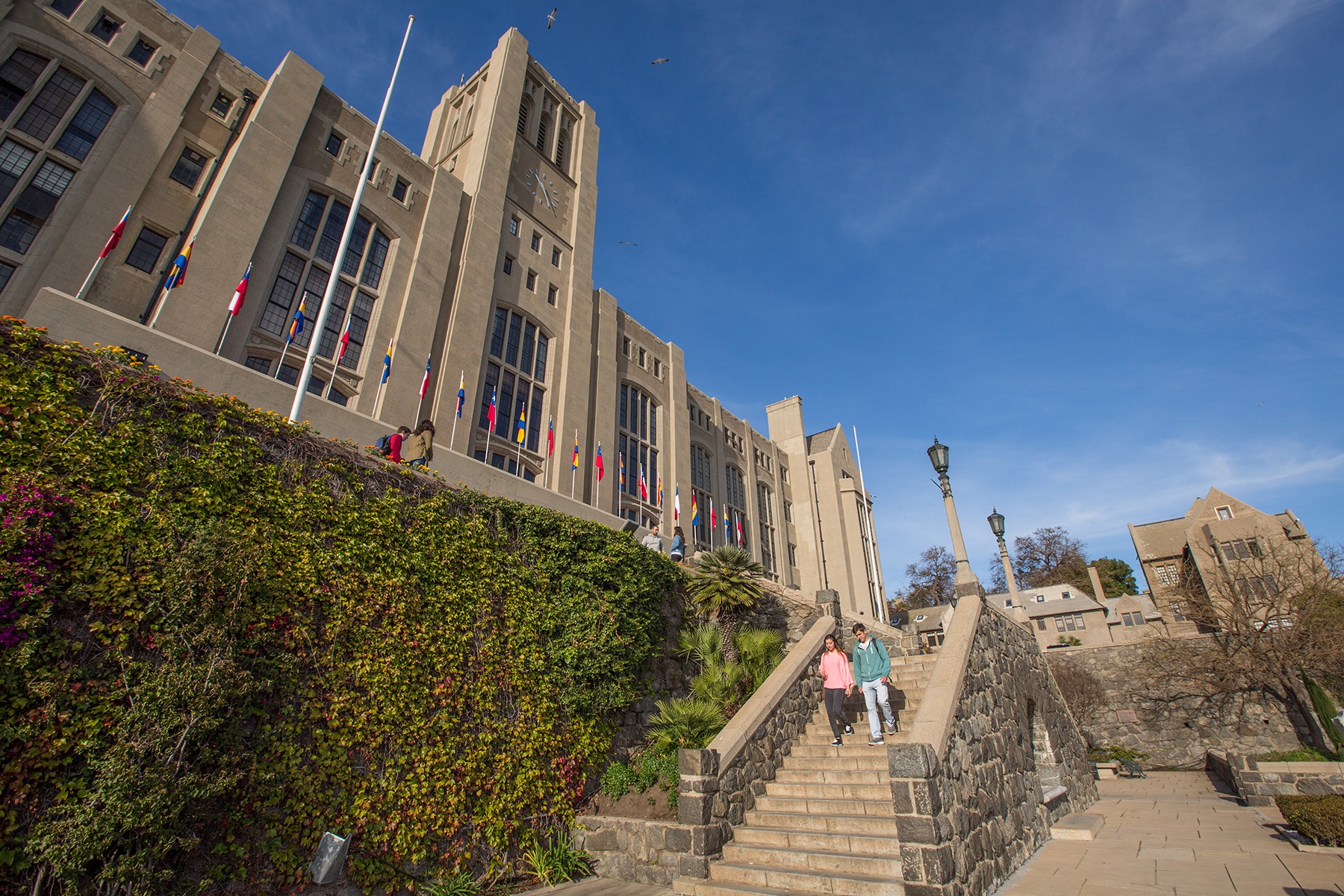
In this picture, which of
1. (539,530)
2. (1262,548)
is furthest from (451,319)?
(1262,548)

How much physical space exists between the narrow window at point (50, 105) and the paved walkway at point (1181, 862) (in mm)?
28456

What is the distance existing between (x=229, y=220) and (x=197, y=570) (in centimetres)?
1688

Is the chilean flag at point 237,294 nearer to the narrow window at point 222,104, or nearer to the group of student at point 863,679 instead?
the narrow window at point 222,104

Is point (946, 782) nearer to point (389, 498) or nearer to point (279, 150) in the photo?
point (389, 498)

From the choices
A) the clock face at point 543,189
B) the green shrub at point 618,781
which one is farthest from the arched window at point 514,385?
the green shrub at point 618,781

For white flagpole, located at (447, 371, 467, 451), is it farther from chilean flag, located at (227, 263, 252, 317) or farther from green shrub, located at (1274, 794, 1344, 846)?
green shrub, located at (1274, 794, 1344, 846)

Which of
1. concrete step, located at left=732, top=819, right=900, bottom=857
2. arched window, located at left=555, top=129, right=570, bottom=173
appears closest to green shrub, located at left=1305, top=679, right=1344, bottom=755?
concrete step, located at left=732, top=819, right=900, bottom=857

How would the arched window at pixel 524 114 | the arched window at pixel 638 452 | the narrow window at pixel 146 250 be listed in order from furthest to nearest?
the arched window at pixel 638 452 → the arched window at pixel 524 114 → the narrow window at pixel 146 250

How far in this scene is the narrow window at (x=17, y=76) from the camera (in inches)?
647

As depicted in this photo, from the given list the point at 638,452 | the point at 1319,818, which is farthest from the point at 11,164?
the point at 1319,818

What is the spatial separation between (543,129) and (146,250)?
→ 20.0 m

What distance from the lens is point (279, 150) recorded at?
1942cm

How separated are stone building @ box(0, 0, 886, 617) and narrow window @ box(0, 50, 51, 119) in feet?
0.17

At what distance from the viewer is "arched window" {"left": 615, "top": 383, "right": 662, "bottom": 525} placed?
30844 millimetres
